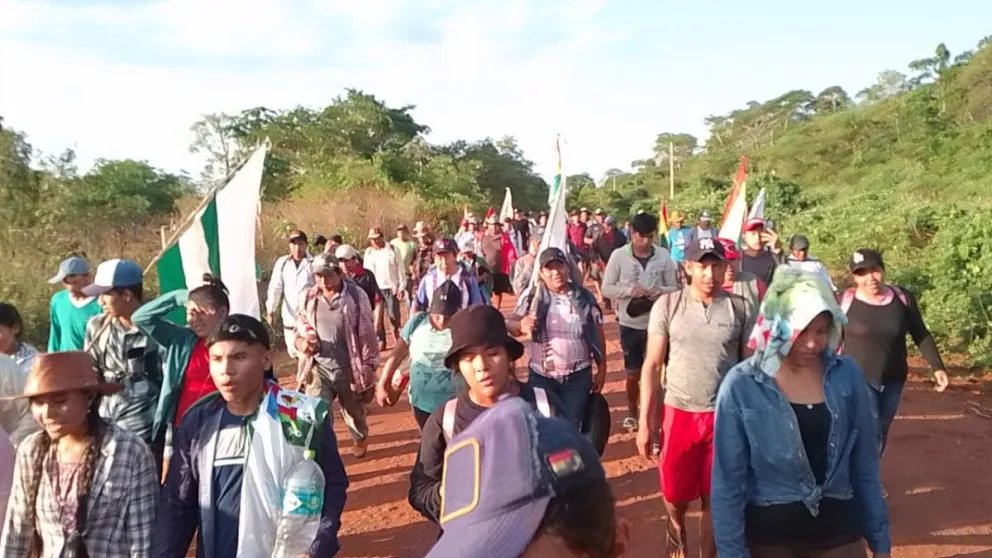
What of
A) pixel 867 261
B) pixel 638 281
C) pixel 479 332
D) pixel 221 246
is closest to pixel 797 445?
pixel 479 332

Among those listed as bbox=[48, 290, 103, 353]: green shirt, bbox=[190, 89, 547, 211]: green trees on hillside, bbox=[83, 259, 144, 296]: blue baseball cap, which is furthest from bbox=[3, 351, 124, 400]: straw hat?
bbox=[190, 89, 547, 211]: green trees on hillside

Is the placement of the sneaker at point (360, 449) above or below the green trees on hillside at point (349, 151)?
below

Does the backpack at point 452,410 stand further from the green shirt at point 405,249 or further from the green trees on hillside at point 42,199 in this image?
the green trees on hillside at point 42,199

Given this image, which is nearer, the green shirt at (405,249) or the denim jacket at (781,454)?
the denim jacket at (781,454)

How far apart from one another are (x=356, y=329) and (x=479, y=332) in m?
3.26

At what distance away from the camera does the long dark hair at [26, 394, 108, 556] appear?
242cm

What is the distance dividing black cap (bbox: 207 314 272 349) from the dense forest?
271 centimetres

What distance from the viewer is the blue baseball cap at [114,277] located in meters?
3.74

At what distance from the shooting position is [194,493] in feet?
8.16

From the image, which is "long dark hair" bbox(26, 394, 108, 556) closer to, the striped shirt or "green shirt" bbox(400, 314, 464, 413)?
"green shirt" bbox(400, 314, 464, 413)

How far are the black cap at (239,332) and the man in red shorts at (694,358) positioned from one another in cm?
213

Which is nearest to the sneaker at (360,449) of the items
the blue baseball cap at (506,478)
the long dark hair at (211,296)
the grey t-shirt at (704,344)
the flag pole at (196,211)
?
the flag pole at (196,211)

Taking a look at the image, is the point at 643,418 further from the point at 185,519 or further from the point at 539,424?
the point at 539,424

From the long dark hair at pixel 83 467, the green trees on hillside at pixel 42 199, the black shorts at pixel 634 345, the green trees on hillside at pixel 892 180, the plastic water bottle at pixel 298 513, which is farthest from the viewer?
the green trees on hillside at pixel 42 199
